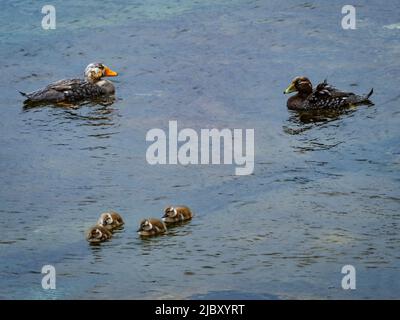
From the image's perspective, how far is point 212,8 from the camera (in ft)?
59.6

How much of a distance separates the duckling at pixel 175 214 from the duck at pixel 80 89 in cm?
422

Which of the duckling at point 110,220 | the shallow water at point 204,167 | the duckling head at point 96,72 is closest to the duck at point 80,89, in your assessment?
the duckling head at point 96,72

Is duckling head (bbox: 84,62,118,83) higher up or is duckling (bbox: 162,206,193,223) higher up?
duckling head (bbox: 84,62,118,83)

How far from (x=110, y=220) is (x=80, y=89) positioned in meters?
4.48

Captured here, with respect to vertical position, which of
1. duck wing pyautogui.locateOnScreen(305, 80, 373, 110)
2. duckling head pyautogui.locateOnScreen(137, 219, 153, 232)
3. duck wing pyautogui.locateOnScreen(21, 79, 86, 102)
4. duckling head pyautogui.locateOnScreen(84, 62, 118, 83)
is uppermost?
duckling head pyautogui.locateOnScreen(84, 62, 118, 83)

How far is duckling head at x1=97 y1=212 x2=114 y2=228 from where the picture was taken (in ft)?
35.9

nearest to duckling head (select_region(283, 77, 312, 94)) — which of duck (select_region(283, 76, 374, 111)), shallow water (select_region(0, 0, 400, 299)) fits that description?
duck (select_region(283, 76, 374, 111))

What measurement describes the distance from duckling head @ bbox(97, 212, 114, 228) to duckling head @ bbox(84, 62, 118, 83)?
461cm

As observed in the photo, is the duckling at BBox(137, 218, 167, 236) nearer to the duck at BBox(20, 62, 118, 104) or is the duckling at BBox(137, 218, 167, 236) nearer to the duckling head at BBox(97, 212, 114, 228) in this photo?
the duckling head at BBox(97, 212, 114, 228)

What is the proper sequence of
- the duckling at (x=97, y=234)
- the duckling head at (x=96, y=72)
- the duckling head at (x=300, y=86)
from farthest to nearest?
1. the duckling head at (x=96, y=72)
2. the duckling head at (x=300, y=86)
3. the duckling at (x=97, y=234)

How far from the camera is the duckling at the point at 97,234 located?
1078 centimetres

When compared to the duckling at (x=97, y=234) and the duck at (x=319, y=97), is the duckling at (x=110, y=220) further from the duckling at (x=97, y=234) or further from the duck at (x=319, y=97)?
the duck at (x=319, y=97)

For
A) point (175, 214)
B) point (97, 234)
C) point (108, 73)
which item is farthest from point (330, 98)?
point (97, 234)

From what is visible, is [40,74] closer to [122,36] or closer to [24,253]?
[122,36]
